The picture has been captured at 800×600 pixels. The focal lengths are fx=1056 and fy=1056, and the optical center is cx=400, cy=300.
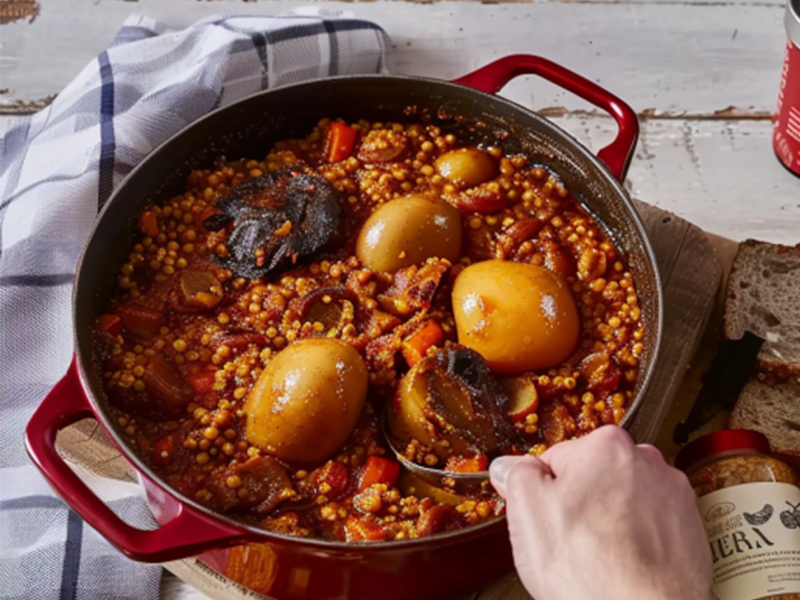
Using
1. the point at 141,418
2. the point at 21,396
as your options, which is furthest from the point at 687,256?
the point at 21,396

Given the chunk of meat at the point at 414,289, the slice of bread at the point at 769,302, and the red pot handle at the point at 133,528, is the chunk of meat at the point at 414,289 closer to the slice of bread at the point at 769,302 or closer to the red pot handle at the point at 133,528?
the red pot handle at the point at 133,528

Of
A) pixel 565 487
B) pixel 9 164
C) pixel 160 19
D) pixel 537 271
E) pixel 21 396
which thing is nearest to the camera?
pixel 565 487

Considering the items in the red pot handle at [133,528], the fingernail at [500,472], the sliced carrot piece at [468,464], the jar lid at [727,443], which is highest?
the fingernail at [500,472]

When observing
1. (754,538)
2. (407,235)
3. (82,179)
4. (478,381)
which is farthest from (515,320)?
(82,179)

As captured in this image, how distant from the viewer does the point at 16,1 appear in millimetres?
3635

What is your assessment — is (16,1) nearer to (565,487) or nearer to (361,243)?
(361,243)

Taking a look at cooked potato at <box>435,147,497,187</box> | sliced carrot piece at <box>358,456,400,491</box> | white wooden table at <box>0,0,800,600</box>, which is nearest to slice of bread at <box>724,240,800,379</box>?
white wooden table at <box>0,0,800,600</box>

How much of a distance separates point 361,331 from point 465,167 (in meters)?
0.58

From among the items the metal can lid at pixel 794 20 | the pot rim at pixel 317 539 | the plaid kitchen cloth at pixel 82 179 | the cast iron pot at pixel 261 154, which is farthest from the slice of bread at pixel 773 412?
the plaid kitchen cloth at pixel 82 179

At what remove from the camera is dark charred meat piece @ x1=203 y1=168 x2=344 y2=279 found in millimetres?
2445

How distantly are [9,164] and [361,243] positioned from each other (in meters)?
1.27

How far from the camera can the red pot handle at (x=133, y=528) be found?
1.91m

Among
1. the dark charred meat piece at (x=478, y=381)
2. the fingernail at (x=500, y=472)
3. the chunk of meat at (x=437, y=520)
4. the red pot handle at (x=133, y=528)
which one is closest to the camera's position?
the fingernail at (x=500, y=472)

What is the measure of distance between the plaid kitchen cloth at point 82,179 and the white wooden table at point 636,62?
0.25 meters
